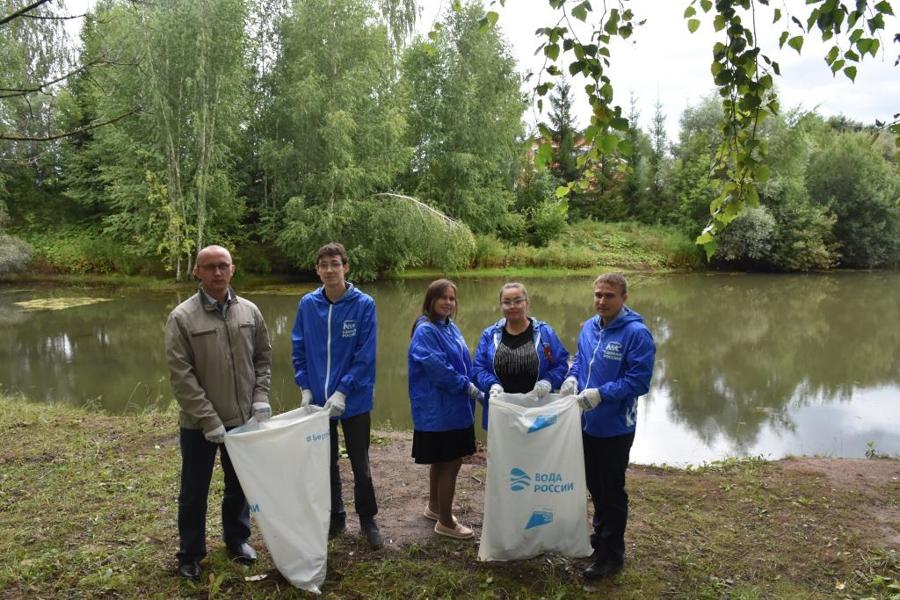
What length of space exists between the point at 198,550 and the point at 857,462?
472cm

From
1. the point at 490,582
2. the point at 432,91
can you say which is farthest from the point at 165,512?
the point at 432,91

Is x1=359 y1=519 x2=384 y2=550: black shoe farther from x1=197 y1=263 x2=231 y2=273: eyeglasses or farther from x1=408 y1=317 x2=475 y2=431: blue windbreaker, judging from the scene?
x1=197 y1=263 x2=231 y2=273: eyeglasses

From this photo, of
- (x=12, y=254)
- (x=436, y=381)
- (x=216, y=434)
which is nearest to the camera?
(x=216, y=434)

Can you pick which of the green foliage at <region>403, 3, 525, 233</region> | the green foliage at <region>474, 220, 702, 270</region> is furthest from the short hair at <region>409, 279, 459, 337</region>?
the green foliage at <region>474, 220, 702, 270</region>

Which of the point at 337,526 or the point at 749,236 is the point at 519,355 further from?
the point at 749,236

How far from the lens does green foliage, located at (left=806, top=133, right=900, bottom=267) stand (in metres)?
24.4

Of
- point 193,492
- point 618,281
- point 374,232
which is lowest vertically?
point 193,492

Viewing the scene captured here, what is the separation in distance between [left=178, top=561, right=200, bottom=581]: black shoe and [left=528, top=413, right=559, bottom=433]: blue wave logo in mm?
1534

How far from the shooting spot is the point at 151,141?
1750cm

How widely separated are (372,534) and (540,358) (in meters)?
1.17

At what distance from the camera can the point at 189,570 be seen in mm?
2621

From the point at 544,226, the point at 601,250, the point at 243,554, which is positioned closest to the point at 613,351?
the point at 243,554

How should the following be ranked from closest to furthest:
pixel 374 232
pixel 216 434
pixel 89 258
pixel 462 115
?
1. pixel 216 434
2. pixel 374 232
3. pixel 89 258
4. pixel 462 115

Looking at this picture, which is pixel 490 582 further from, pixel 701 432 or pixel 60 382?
pixel 60 382
